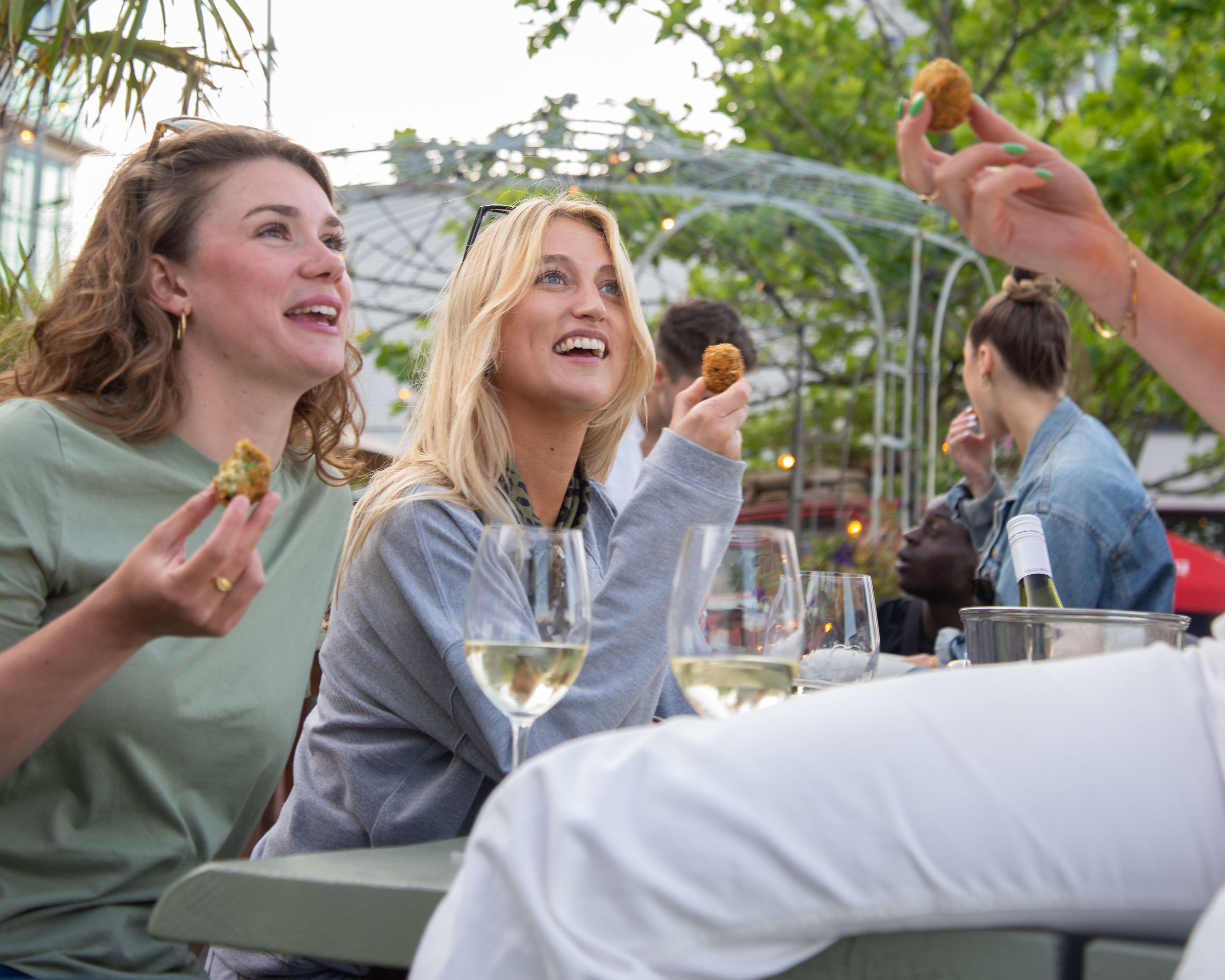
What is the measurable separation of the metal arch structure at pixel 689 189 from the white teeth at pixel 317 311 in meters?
4.79

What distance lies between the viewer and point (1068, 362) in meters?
3.89

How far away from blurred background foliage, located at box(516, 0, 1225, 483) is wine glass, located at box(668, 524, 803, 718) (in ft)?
19.1

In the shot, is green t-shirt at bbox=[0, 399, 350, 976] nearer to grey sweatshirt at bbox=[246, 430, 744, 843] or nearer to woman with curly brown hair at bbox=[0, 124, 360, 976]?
woman with curly brown hair at bbox=[0, 124, 360, 976]

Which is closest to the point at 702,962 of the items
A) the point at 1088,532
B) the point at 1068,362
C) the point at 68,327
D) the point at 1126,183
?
the point at 68,327

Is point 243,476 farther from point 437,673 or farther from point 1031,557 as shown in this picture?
point 1031,557

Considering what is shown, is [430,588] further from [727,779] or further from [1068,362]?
[1068,362]

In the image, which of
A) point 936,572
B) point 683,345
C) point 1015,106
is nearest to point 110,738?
point 936,572

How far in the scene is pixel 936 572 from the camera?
13.4 ft

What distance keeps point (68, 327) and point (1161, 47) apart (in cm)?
843

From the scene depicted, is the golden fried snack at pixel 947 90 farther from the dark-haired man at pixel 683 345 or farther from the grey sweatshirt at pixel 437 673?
the dark-haired man at pixel 683 345

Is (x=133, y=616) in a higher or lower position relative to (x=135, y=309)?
lower

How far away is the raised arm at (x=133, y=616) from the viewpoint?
1.06 metres

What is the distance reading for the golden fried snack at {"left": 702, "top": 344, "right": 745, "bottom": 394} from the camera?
5.71ft

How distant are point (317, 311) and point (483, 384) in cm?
36
